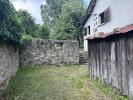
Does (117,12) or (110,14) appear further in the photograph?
(110,14)

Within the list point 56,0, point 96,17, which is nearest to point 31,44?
point 96,17

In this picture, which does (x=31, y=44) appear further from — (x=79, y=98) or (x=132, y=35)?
(x=132, y=35)

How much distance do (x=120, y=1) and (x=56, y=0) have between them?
29.8 meters

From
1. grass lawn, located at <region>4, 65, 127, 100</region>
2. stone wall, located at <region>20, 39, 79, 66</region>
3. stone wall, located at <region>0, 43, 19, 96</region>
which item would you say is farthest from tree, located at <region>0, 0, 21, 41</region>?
stone wall, located at <region>20, 39, 79, 66</region>

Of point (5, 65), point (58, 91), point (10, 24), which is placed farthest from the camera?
point (10, 24)

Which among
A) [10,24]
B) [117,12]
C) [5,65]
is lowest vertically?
[5,65]

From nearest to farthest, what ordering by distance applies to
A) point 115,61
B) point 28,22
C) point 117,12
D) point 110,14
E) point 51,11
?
point 115,61 < point 117,12 < point 110,14 < point 28,22 < point 51,11

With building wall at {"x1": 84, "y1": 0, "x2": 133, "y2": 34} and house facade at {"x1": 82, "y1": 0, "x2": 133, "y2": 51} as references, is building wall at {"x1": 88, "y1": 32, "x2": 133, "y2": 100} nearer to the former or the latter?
house facade at {"x1": 82, "y1": 0, "x2": 133, "y2": 51}

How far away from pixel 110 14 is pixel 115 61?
5.54 metres

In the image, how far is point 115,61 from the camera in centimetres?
879

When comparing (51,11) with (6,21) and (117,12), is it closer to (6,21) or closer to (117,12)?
(117,12)

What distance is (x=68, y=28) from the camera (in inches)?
990

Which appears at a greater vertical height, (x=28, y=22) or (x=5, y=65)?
(x=28, y=22)

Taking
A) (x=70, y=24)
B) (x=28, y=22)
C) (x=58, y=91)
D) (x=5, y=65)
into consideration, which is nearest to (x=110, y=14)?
(x=58, y=91)
